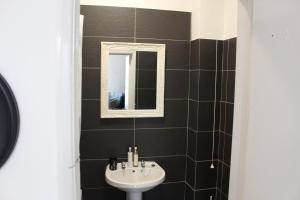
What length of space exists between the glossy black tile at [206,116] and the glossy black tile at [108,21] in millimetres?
918

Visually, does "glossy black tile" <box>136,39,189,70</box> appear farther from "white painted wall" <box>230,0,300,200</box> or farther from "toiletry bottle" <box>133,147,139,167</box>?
"white painted wall" <box>230,0,300,200</box>

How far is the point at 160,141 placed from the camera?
8.45 feet

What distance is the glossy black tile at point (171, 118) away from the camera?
2.53m

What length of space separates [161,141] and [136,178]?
434 millimetres

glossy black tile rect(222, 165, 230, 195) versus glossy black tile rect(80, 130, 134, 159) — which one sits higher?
glossy black tile rect(80, 130, 134, 159)

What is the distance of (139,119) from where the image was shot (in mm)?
2510

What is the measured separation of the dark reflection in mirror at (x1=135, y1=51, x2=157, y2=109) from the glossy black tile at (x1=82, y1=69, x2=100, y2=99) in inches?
14.5

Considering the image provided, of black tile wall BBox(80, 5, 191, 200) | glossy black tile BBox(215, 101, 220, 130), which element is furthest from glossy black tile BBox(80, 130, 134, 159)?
glossy black tile BBox(215, 101, 220, 130)

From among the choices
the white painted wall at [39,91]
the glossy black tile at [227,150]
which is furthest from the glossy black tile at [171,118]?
the white painted wall at [39,91]

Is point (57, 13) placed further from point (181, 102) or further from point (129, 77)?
point (181, 102)

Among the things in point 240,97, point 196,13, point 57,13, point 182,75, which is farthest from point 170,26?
point 57,13

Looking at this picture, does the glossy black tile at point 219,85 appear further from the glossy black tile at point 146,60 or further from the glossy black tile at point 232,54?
the glossy black tile at point 146,60

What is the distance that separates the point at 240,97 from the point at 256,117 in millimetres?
141

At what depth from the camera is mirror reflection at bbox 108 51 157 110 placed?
242 cm
